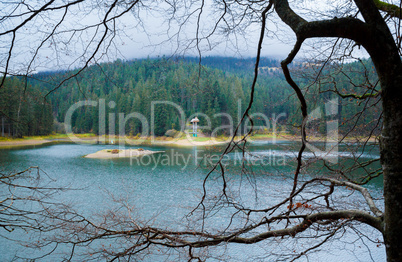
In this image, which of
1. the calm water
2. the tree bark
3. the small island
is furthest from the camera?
the small island

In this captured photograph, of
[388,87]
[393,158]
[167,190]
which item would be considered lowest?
[167,190]

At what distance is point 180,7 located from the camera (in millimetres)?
2164

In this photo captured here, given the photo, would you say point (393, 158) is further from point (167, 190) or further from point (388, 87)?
point (167, 190)

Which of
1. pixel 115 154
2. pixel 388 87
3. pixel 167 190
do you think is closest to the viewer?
pixel 388 87

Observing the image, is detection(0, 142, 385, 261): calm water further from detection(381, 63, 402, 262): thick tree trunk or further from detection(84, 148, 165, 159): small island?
detection(84, 148, 165, 159): small island

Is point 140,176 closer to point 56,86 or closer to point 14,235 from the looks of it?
point 14,235

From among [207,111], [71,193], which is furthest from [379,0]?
[207,111]

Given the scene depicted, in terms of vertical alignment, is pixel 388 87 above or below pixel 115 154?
above

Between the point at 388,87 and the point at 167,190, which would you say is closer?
the point at 388,87

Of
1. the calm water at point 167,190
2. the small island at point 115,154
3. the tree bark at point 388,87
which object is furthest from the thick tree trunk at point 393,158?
the small island at point 115,154

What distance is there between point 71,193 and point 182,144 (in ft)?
69.8

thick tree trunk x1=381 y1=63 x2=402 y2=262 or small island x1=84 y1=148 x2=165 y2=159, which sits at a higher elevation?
thick tree trunk x1=381 y1=63 x2=402 y2=262

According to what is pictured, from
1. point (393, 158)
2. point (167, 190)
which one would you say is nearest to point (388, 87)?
point (393, 158)

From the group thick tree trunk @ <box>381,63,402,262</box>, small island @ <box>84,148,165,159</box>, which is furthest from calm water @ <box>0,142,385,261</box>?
small island @ <box>84,148,165,159</box>
